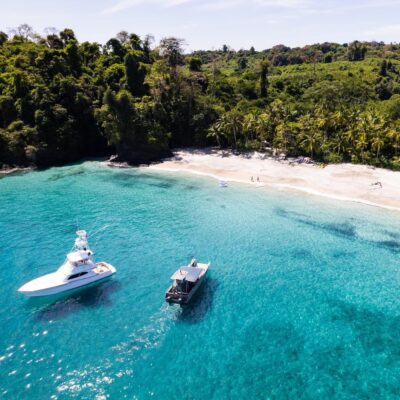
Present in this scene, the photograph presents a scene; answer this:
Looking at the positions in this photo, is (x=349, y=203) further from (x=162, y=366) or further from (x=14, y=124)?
(x=14, y=124)

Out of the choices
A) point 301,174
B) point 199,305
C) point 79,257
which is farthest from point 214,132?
point 199,305

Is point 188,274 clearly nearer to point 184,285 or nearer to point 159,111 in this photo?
point 184,285

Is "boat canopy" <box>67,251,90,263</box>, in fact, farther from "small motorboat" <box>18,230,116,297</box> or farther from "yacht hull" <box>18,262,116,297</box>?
"yacht hull" <box>18,262,116,297</box>

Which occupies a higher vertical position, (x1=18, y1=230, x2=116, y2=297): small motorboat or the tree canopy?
the tree canopy

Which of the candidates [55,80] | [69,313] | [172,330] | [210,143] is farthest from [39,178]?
[172,330]

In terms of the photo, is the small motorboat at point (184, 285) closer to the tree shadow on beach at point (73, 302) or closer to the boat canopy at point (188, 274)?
the boat canopy at point (188, 274)

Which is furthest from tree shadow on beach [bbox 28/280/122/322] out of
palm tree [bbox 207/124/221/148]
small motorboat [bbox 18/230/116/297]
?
palm tree [bbox 207/124/221/148]
